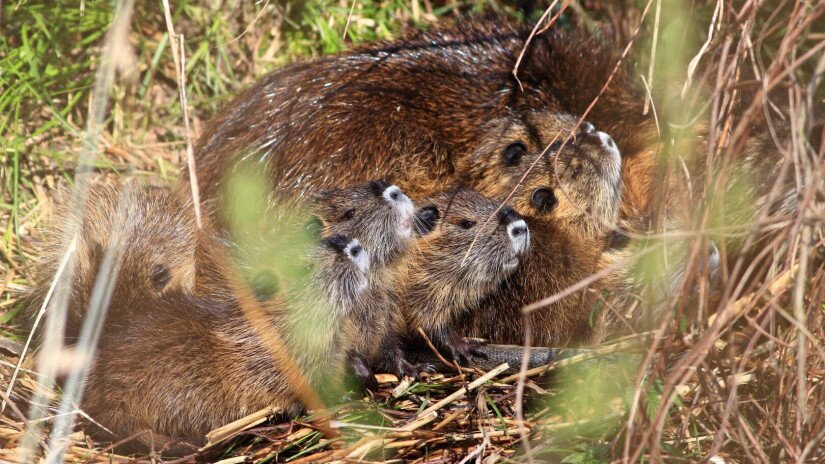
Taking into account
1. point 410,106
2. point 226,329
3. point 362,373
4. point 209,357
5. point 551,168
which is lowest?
point 362,373

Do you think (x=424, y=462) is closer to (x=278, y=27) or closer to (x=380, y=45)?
(x=380, y=45)

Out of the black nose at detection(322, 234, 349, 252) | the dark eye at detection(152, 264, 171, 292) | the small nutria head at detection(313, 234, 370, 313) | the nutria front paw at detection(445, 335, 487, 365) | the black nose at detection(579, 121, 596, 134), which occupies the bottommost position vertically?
the nutria front paw at detection(445, 335, 487, 365)

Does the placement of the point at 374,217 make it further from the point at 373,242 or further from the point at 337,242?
the point at 337,242

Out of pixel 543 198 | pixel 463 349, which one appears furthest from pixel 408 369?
pixel 543 198

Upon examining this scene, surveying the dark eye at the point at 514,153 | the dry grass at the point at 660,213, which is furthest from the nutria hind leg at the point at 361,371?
the dark eye at the point at 514,153

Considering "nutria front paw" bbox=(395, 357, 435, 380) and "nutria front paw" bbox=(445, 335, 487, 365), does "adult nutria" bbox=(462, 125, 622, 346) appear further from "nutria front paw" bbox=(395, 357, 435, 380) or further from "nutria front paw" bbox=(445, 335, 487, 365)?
"nutria front paw" bbox=(395, 357, 435, 380)

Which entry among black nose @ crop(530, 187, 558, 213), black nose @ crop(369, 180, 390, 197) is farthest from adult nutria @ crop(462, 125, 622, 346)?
black nose @ crop(369, 180, 390, 197)

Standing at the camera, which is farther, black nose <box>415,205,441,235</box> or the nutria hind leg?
black nose <box>415,205,441,235</box>

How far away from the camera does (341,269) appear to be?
14.2 feet

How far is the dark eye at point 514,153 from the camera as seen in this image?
5250 mm

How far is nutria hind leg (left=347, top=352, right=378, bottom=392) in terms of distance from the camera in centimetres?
452

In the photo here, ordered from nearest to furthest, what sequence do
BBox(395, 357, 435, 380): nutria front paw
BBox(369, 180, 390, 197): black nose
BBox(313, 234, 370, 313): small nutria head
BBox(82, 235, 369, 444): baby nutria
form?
1. BBox(82, 235, 369, 444): baby nutria
2. BBox(313, 234, 370, 313): small nutria head
3. BBox(369, 180, 390, 197): black nose
4. BBox(395, 357, 435, 380): nutria front paw

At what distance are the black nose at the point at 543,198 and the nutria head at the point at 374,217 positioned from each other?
0.86m

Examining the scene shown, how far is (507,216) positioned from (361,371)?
1217mm
